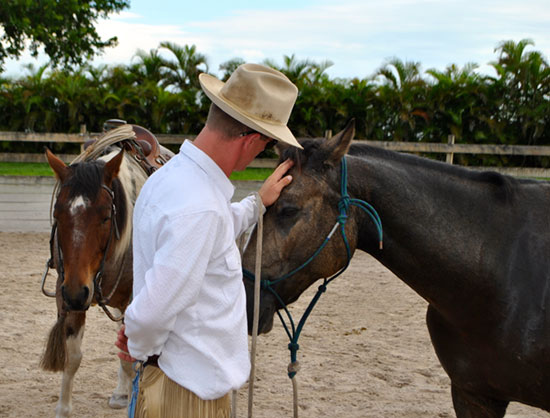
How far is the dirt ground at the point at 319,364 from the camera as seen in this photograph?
4.02 metres

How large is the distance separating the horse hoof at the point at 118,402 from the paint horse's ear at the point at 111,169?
1595 mm

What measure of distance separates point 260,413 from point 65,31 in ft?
64.6

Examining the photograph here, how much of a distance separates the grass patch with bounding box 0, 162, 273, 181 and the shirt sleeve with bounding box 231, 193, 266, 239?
31.7 feet

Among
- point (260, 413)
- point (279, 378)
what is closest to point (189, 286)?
point (260, 413)

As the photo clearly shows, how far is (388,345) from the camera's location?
5238mm

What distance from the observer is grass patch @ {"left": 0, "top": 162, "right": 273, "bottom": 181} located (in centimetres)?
1220

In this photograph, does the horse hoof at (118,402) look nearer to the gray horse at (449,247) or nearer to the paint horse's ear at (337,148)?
the gray horse at (449,247)

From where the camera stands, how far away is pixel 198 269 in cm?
148

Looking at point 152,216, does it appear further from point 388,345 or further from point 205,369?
point 388,345

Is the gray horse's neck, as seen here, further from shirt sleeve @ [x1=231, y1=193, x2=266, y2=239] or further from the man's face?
the man's face

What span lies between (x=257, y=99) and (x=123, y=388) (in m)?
3.11

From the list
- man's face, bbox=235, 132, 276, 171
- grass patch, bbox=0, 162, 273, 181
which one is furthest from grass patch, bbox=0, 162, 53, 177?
man's face, bbox=235, 132, 276, 171

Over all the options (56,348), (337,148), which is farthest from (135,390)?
(56,348)

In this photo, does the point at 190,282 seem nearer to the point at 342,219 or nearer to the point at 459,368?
the point at 342,219
